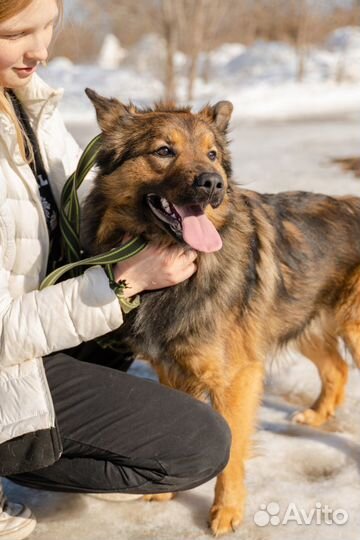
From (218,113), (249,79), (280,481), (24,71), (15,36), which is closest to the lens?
(15,36)

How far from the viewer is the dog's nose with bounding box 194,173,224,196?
228 cm

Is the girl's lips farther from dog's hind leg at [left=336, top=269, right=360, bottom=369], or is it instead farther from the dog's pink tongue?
dog's hind leg at [left=336, top=269, right=360, bottom=369]

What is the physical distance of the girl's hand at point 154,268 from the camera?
2.39 m

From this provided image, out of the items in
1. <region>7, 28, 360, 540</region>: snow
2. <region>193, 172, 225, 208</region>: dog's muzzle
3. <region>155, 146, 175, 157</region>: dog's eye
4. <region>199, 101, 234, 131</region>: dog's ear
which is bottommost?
<region>7, 28, 360, 540</region>: snow

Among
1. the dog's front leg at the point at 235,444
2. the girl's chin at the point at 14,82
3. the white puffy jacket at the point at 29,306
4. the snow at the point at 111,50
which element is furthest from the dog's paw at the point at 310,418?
the snow at the point at 111,50

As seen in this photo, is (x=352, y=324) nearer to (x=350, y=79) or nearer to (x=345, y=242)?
(x=345, y=242)

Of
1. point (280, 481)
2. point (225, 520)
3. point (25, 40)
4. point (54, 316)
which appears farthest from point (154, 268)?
point (280, 481)

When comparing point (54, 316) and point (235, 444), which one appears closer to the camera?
point (54, 316)

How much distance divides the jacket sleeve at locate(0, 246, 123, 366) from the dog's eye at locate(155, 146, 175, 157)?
1.93 feet

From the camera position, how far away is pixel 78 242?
2.54 m

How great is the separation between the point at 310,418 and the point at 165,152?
1725mm

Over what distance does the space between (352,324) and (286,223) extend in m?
0.60

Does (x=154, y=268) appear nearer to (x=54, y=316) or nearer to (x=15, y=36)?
(x=54, y=316)

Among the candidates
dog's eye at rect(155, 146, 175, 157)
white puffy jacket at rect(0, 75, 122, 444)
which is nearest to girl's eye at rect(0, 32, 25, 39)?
white puffy jacket at rect(0, 75, 122, 444)
